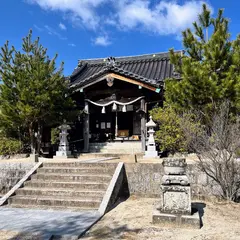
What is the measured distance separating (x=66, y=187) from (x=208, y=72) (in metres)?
6.28

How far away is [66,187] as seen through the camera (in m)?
6.94

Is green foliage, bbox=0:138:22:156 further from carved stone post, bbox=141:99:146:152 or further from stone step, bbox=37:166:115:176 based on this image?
carved stone post, bbox=141:99:146:152

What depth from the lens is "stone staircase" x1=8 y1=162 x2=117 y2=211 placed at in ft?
20.4

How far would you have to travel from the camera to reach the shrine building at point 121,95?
12.5m

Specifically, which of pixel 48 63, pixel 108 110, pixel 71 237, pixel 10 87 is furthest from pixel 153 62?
pixel 71 237

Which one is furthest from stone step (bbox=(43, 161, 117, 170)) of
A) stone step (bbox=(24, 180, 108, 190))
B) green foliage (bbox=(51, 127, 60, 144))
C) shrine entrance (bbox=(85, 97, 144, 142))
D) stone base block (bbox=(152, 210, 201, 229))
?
shrine entrance (bbox=(85, 97, 144, 142))

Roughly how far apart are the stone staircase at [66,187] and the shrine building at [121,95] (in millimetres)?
5093

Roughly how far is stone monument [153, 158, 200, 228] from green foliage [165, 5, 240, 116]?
4.26m

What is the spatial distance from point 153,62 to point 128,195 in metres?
11.7

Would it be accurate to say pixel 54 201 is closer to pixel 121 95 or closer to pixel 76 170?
pixel 76 170

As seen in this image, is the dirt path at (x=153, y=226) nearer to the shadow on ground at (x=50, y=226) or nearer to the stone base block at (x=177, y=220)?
the stone base block at (x=177, y=220)

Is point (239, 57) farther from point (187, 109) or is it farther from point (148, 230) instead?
point (148, 230)

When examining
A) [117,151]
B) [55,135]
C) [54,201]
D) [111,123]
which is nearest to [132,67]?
[111,123]

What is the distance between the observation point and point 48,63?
11.6 m
